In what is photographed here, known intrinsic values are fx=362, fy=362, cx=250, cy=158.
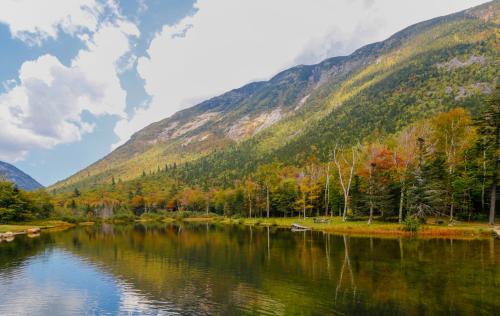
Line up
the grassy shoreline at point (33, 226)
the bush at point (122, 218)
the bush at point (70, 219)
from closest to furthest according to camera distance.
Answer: the grassy shoreline at point (33, 226)
the bush at point (70, 219)
the bush at point (122, 218)

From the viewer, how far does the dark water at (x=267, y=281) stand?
24500 millimetres

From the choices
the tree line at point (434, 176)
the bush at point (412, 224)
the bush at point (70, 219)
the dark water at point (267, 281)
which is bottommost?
the bush at point (70, 219)

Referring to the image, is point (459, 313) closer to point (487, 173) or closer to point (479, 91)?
point (487, 173)

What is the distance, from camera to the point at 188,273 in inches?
1439

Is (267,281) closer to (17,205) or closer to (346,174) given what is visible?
(346,174)

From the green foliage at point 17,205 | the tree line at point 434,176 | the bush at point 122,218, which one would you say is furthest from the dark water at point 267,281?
the bush at point 122,218

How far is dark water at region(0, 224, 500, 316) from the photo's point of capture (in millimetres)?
24500

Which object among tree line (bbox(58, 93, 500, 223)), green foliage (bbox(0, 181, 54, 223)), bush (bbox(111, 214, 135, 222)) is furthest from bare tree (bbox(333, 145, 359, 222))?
bush (bbox(111, 214, 135, 222))

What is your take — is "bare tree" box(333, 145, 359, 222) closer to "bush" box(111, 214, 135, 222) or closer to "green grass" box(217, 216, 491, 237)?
"green grass" box(217, 216, 491, 237)

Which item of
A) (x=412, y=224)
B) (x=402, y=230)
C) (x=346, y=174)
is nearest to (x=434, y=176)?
(x=412, y=224)

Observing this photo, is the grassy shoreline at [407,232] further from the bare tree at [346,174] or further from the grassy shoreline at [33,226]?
the grassy shoreline at [33,226]

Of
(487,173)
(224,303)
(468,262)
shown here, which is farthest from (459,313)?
(487,173)

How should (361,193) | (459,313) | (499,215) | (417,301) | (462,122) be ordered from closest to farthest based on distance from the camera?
(459,313)
(417,301)
(499,215)
(462,122)
(361,193)

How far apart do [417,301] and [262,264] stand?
19190 millimetres
